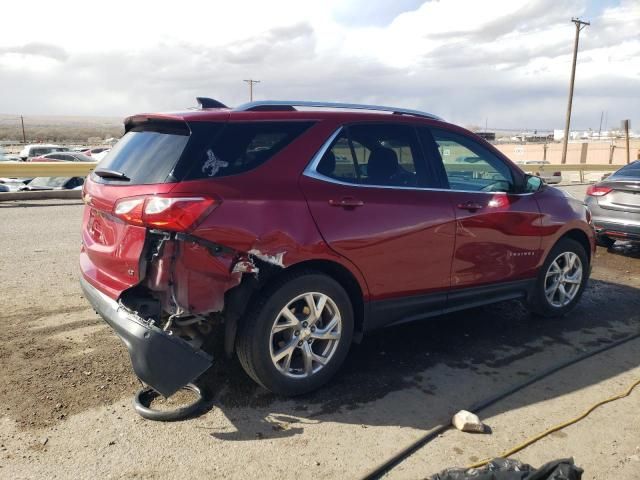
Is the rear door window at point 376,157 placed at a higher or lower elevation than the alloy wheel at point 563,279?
higher

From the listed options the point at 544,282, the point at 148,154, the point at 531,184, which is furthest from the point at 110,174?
the point at 544,282

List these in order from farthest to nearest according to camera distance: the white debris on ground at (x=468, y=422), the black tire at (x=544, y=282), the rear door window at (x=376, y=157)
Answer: the black tire at (x=544, y=282) → the rear door window at (x=376, y=157) → the white debris on ground at (x=468, y=422)

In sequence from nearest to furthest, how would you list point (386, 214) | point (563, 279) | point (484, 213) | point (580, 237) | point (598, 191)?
point (386, 214)
point (484, 213)
point (563, 279)
point (580, 237)
point (598, 191)

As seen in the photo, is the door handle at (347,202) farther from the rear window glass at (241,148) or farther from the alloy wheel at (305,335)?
the alloy wheel at (305,335)

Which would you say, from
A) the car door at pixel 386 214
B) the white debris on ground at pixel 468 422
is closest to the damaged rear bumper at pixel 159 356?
the car door at pixel 386 214

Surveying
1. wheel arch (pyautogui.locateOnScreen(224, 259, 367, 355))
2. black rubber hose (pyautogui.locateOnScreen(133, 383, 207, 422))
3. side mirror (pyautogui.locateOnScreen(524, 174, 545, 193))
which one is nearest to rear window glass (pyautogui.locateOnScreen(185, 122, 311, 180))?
wheel arch (pyautogui.locateOnScreen(224, 259, 367, 355))

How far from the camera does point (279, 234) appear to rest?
3354 mm

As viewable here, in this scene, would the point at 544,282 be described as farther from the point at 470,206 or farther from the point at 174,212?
the point at 174,212

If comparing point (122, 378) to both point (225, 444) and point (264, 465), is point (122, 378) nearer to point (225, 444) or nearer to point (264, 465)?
point (225, 444)

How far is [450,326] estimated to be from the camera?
199 inches

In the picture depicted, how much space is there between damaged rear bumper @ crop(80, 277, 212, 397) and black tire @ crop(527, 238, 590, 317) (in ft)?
10.7

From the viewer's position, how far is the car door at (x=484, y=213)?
434 centimetres

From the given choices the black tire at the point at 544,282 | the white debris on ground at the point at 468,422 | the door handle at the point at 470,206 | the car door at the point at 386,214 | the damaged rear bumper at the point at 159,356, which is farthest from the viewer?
the black tire at the point at 544,282

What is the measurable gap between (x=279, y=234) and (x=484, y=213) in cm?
191
